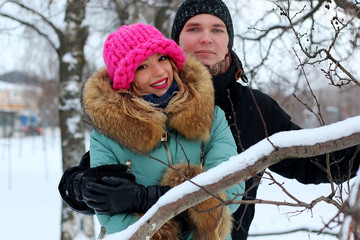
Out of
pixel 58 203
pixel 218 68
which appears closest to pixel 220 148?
pixel 218 68

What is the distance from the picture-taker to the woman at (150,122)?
1.49 m

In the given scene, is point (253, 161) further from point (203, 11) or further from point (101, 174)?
point (203, 11)

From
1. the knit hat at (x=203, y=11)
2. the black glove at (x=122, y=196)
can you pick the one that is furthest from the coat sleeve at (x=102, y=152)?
the knit hat at (x=203, y=11)

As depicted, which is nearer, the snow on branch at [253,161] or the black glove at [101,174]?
the snow on branch at [253,161]

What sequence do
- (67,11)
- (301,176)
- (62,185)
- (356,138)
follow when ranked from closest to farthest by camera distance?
(356,138), (62,185), (301,176), (67,11)

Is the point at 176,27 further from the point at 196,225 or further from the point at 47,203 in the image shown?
the point at 47,203

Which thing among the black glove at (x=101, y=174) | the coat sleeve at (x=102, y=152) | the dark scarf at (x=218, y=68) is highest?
the dark scarf at (x=218, y=68)

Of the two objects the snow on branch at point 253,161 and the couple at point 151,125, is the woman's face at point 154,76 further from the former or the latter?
the snow on branch at point 253,161

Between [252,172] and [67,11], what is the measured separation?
501 cm

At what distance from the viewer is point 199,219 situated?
1451 millimetres

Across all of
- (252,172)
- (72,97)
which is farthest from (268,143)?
(72,97)

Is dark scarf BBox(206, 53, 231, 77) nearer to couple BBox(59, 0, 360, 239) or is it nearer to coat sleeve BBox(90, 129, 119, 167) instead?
couple BBox(59, 0, 360, 239)

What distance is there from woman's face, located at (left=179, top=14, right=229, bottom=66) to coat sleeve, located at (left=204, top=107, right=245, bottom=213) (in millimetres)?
503

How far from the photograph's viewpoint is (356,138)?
37.8 inches
